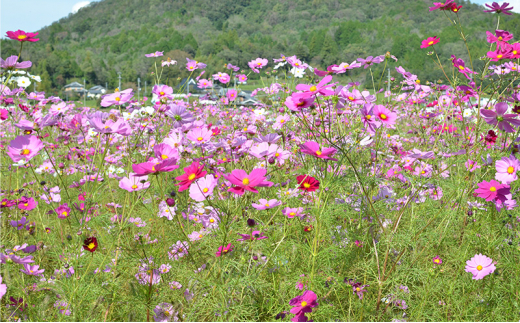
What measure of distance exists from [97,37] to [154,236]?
117772 millimetres

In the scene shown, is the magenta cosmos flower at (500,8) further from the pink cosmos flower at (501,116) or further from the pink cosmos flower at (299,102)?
the pink cosmos flower at (299,102)

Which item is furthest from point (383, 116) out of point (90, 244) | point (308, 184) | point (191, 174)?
point (90, 244)

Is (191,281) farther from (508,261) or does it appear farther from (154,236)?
(508,261)

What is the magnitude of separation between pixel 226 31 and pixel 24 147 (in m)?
108

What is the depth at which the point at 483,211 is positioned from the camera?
5.73 feet

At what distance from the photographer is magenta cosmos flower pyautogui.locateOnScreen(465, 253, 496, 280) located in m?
1.17

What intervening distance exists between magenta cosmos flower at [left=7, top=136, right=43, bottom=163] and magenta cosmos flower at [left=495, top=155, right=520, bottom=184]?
154 centimetres

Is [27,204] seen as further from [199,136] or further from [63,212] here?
[199,136]

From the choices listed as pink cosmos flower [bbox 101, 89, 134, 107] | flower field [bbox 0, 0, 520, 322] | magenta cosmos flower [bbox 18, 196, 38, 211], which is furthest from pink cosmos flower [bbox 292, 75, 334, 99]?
magenta cosmos flower [bbox 18, 196, 38, 211]

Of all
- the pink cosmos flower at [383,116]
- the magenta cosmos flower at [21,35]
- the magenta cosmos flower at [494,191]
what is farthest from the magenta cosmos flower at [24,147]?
the magenta cosmos flower at [494,191]

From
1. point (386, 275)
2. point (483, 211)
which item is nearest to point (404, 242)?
point (386, 275)

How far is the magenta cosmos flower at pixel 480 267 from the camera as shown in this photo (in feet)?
3.85

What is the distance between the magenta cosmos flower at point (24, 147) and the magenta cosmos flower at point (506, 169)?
154cm

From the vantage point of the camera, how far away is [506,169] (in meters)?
1.19
